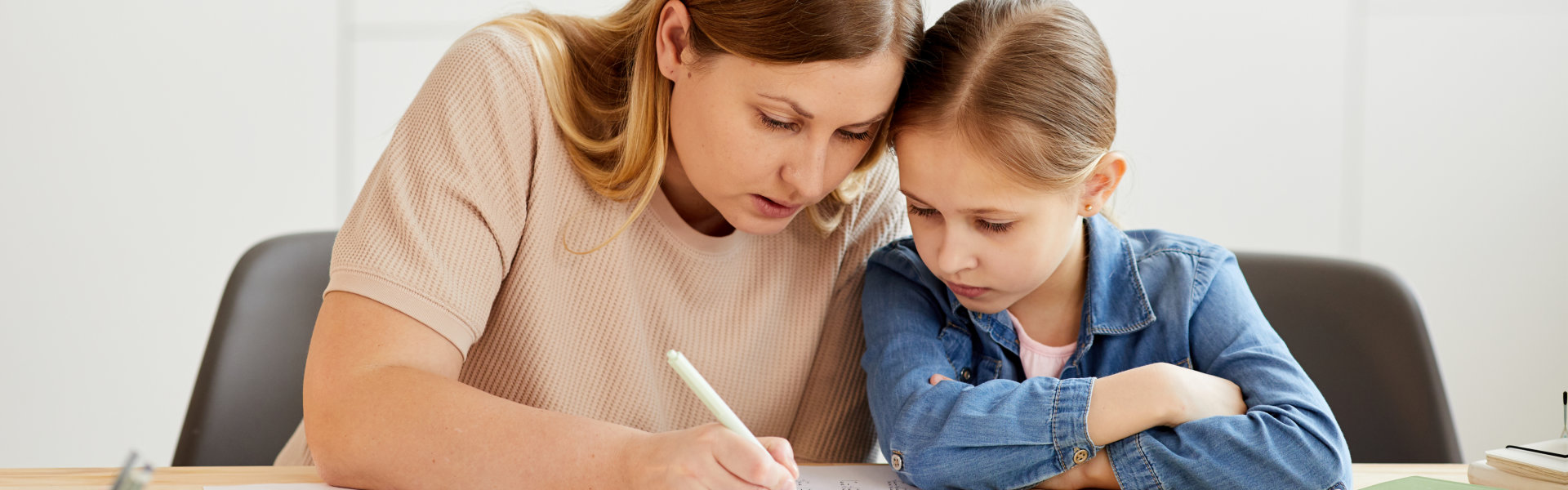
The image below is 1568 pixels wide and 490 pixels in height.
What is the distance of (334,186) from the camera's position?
2.34m

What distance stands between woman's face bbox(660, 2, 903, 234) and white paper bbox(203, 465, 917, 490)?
0.23 metres

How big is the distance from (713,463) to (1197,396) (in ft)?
1.34

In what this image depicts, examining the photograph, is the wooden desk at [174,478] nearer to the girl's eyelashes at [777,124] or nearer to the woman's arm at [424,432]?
the woman's arm at [424,432]

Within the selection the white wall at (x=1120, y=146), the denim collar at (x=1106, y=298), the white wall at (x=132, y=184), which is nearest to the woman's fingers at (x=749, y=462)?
the denim collar at (x=1106, y=298)

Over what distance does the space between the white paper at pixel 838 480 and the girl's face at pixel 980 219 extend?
18 centimetres

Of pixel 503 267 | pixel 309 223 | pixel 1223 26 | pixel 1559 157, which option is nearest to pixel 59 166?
pixel 309 223

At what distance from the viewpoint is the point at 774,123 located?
968 mm

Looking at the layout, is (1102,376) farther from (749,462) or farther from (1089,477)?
(749,462)

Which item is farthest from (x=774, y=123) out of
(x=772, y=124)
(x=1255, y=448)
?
(x=1255, y=448)

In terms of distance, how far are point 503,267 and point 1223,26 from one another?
1693mm

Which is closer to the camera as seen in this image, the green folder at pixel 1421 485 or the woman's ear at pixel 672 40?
the green folder at pixel 1421 485

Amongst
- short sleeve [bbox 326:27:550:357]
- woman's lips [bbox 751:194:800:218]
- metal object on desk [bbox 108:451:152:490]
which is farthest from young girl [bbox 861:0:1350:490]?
metal object on desk [bbox 108:451:152:490]

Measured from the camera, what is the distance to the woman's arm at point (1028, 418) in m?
0.88

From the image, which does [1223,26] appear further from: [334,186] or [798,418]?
[334,186]
